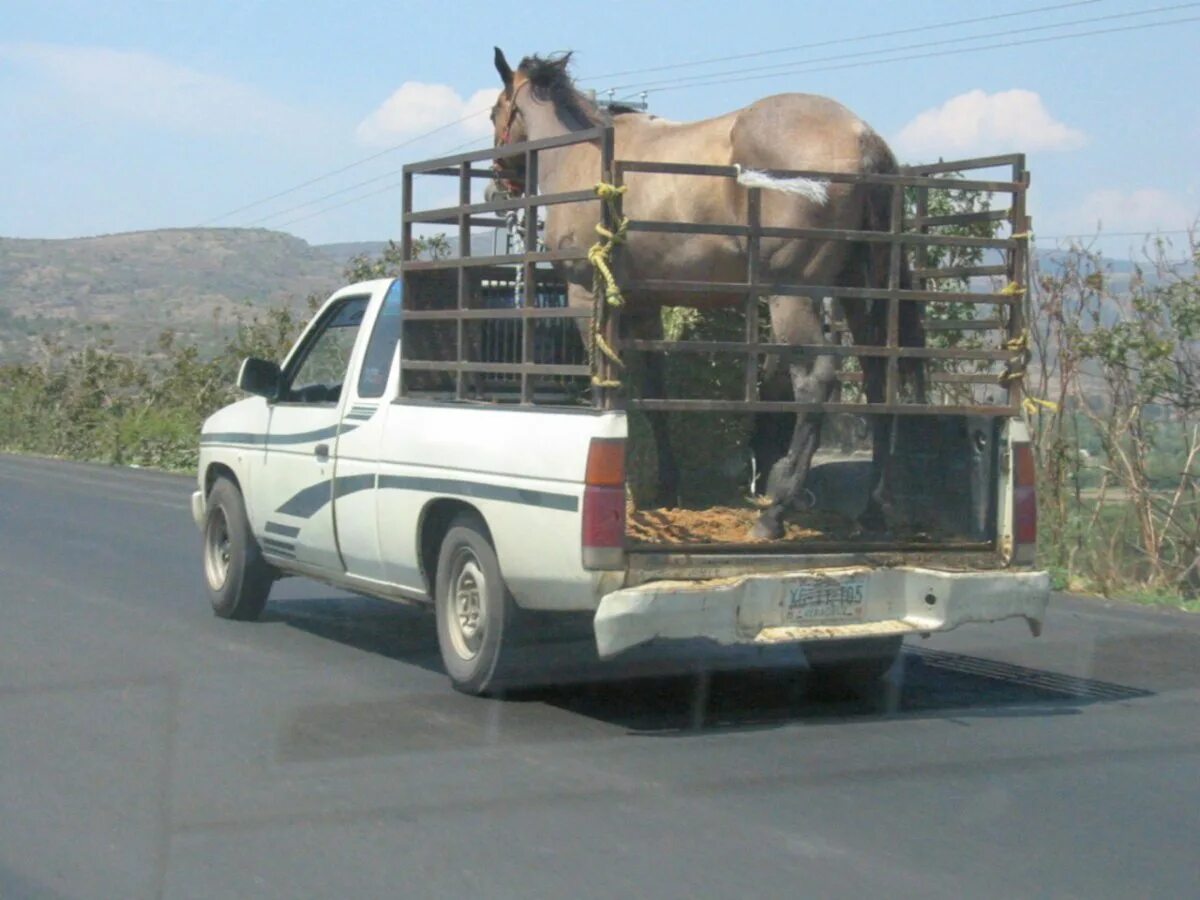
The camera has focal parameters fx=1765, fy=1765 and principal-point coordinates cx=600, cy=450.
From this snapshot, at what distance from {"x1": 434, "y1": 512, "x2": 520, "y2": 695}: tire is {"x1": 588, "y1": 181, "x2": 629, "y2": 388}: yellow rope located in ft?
3.61

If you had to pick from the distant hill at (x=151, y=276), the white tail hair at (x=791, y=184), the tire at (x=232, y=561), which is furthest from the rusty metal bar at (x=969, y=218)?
the distant hill at (x=151, y=276)

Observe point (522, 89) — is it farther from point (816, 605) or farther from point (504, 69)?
point (816, 605)

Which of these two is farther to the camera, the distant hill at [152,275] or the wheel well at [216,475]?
the distant hill at [152,275]

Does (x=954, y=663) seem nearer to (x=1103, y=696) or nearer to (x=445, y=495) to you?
(x=1103, y=696)

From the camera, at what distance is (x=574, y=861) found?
5.51 m

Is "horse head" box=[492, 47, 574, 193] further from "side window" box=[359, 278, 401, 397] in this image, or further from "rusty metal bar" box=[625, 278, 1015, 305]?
"rusty metal bar" box=[625, 278, 1015, 305]

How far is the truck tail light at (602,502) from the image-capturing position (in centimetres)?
705

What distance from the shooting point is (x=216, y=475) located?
10.7 meters

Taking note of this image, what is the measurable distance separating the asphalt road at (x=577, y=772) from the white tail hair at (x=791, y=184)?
237cm

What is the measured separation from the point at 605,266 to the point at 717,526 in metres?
1.66

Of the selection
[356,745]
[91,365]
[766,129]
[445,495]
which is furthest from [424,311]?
[91,365]

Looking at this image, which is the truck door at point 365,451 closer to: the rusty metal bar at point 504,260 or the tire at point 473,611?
the rusty metal bar at point 504,260

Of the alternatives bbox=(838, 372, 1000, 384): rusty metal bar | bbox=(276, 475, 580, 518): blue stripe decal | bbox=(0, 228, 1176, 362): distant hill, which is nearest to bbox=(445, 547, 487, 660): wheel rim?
bbox=(276, 475, 580, 518): blue stripe decal

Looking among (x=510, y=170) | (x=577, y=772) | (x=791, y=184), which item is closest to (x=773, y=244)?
(x=791, y=184)
